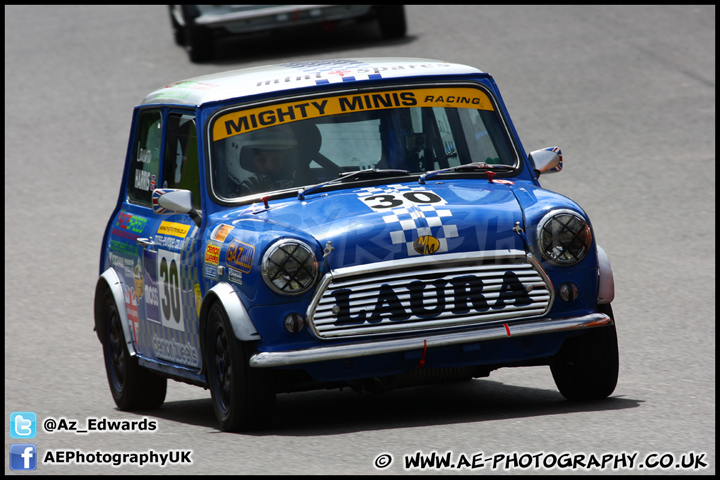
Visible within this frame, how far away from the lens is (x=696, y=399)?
6.55 metres

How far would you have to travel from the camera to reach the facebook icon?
5449 mm

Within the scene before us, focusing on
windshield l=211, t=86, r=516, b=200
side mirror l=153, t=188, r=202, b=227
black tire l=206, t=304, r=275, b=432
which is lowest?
black tire l=206, t=304, r=275, b=432

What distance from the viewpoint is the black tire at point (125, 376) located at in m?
7.80

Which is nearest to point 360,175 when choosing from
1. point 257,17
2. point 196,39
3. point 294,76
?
point 294,76

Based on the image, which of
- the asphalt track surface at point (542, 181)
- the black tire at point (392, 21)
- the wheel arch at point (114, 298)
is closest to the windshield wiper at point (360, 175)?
the asphalt track surface at point (542, 181)

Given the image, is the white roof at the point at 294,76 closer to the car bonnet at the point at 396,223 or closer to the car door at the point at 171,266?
the car door at the point at 171,266

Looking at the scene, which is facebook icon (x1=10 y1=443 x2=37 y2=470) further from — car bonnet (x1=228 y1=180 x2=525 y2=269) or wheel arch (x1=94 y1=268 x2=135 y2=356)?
wheel arch (x1=94 y1=268 x2=135 y2=356)

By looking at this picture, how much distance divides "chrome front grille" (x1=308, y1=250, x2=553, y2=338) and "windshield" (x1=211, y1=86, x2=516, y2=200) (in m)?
0.92

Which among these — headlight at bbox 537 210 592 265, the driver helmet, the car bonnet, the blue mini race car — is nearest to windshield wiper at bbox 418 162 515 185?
the blue mini race car

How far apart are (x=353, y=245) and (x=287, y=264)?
0.30 metres

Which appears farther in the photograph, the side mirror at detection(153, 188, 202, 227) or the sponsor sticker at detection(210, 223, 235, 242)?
the side mirror at detection(153, 188, 202, 227)

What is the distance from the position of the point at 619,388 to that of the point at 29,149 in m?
11.7

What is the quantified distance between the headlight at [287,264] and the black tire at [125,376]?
2.12m

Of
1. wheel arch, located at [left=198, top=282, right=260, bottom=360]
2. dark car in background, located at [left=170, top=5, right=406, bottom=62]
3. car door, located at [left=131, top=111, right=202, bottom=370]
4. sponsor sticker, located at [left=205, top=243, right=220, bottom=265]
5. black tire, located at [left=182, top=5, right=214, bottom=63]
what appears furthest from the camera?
black tire, located at [left=182, top=5, right=214, bottom=63]
